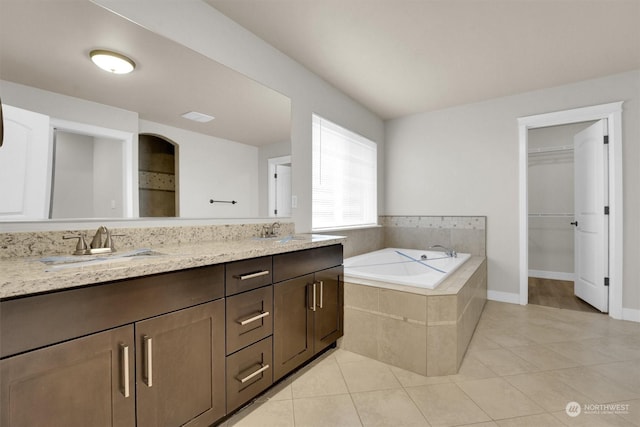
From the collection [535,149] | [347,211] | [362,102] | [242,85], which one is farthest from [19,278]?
[535,149]

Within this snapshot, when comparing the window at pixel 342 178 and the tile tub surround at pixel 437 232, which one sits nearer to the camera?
the window at pixel 342 178

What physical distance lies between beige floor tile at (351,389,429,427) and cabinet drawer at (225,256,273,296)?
89 cm

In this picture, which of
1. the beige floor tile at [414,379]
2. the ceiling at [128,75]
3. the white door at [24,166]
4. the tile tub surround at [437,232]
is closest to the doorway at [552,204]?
the tile tub surround at [437,232]

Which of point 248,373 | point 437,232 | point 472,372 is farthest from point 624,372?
point 248,373

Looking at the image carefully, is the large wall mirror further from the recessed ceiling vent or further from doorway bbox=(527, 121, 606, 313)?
doorway bbox=(527, 121, 606, 313)

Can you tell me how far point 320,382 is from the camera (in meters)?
1.88

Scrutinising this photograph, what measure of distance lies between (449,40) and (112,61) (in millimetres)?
2315

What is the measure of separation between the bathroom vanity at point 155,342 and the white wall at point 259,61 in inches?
40.6

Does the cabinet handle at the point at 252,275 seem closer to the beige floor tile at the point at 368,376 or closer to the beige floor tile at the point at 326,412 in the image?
the beige floor tile at the point at 326,412

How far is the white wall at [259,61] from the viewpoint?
1.63 m

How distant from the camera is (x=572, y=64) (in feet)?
8.88

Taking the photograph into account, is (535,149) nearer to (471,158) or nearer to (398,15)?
(471,158)

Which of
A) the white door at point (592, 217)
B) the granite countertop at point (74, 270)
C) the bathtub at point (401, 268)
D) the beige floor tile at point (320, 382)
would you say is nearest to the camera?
the granite countertop at point (74, 270)

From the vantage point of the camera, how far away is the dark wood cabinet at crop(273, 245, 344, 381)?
1.69 m
